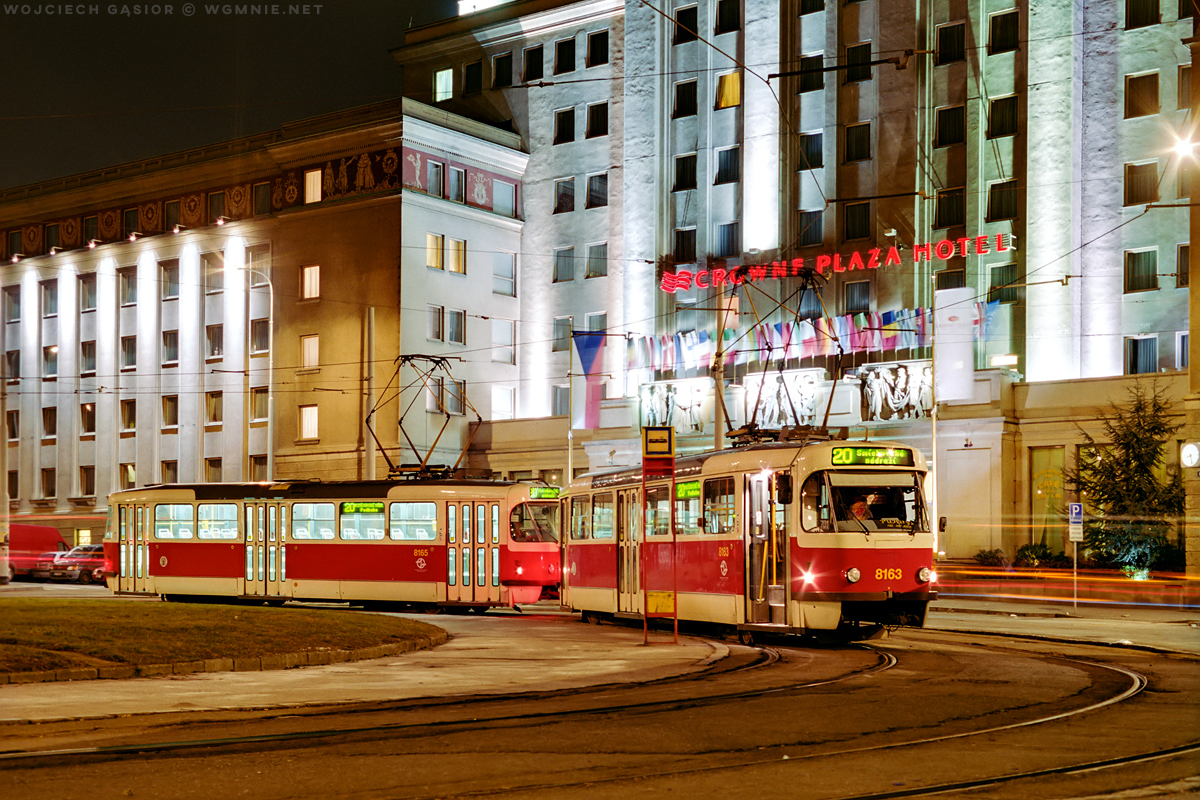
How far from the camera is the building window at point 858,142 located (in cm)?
5191

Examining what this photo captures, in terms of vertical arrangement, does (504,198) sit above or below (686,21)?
below

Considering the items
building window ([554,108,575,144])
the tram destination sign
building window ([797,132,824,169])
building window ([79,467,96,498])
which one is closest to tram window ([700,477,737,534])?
the tram destination sign

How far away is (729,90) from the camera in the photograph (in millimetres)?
55656

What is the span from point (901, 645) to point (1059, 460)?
1064 inches

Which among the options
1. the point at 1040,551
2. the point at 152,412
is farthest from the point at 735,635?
the point at 152,412

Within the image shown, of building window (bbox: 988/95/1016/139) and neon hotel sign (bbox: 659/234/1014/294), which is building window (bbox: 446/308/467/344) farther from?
building window (bbox: 988/95/1016/139)

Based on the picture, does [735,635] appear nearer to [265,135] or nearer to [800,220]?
[800,220]

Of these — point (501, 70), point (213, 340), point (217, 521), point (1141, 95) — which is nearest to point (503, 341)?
point (501, 70)

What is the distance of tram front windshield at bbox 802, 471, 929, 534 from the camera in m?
19.6

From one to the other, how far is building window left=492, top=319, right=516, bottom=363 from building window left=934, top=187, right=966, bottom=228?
18.2m

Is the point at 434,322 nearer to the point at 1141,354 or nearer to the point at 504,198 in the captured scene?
the point at 504,198

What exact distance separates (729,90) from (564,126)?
27.4 feet

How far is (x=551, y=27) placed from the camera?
201 feet

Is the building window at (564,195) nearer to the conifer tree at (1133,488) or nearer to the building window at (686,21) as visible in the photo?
the building window at (686,21)
